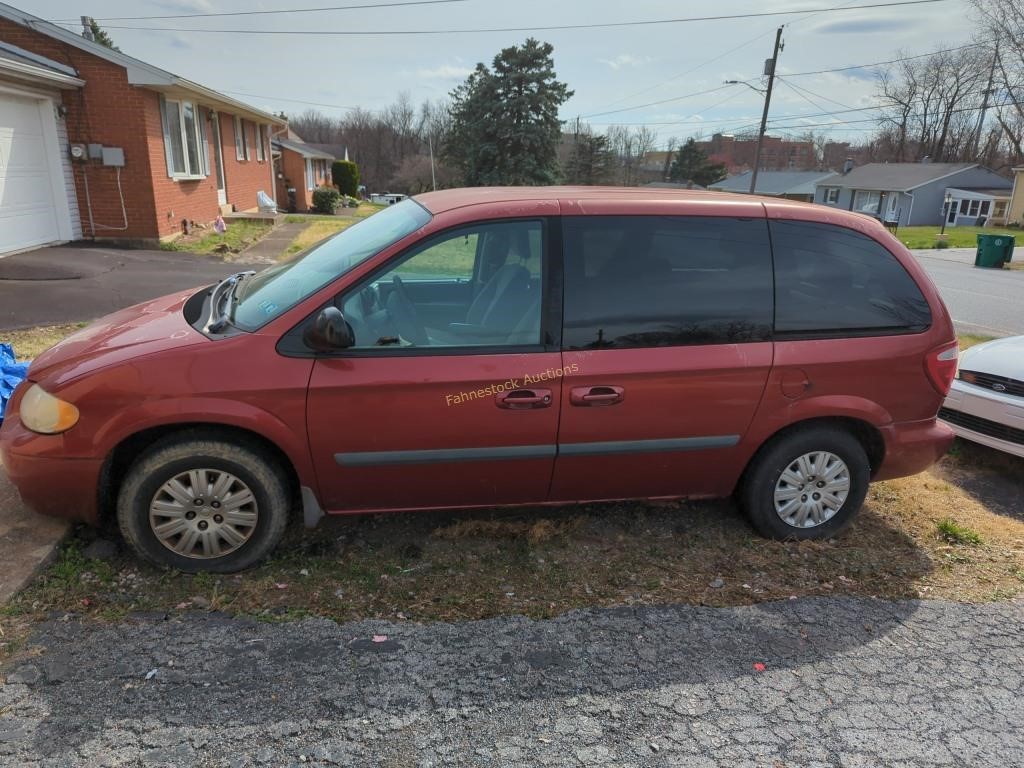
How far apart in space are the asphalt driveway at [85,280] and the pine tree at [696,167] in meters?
70.1

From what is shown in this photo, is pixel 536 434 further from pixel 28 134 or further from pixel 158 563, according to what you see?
pixel 28 134

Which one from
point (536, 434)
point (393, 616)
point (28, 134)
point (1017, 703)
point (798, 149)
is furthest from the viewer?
point (798, 149)

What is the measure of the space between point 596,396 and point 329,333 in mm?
1269

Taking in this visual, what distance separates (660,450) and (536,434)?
661mm

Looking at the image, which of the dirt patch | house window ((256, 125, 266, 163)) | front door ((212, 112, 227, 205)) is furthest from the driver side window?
house window ((256, 125, 266, 163))

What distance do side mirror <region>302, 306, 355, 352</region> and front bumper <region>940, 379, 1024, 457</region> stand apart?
167 inches

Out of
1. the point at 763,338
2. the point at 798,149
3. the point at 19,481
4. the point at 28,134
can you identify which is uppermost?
the point at 798,149

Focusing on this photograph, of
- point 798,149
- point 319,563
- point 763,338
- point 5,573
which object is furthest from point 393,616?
point 798,149

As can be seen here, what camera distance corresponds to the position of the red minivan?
315 cm

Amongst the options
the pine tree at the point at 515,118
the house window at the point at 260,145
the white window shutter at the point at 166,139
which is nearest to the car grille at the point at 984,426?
the white window shutter at the point at 166,139

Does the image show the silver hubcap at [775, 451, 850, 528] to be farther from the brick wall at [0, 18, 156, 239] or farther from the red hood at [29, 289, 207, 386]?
the brick wall at [0, 18, 156, 239]

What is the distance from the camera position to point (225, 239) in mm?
15016

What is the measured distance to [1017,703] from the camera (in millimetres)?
2770

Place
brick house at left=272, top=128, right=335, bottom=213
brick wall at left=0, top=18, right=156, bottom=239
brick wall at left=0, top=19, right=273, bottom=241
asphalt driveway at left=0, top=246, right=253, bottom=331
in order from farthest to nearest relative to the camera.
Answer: brick house at left=272, top=128, right=335, bottom=213
brick wall at left=0, top=19, right=273, bottom=241
brick wall at left=0, top=18, right=156, bottom=239
asphalt driveway at left=0, top=246, right=253, bottom=331
